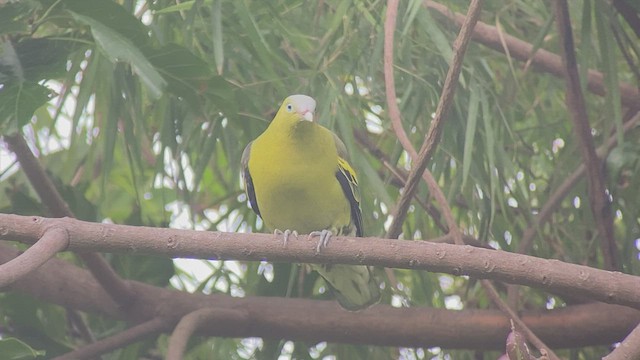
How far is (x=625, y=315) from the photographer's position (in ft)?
11.4

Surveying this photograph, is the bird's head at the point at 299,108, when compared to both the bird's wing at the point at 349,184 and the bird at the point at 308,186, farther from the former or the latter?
the bird's wing at the point at 349,184

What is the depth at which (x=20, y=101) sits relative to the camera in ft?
9.99

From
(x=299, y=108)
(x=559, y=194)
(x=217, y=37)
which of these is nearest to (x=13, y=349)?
(x=217, y=37)

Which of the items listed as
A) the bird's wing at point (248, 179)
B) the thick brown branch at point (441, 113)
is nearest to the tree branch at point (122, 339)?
the bird's wing at point (248, 179)

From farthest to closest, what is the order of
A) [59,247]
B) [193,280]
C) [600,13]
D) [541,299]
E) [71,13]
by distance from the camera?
[193,280] < [541,299] < [600,13] < [71,13] < [59,247]

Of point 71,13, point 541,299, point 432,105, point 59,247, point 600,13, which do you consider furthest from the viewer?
point 541,299

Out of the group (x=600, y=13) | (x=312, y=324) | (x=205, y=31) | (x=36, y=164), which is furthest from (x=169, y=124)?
(x=600, y=13)

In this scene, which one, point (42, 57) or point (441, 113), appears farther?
point (42, 57)

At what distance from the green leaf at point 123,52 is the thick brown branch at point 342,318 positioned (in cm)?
99

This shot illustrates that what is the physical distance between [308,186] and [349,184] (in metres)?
0.14

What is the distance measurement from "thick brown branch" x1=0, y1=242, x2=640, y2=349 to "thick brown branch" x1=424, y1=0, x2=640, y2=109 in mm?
802

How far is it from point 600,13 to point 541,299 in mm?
1164

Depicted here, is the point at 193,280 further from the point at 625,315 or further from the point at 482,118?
the point at 625,315

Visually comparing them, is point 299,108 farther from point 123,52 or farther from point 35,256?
point 35,256
